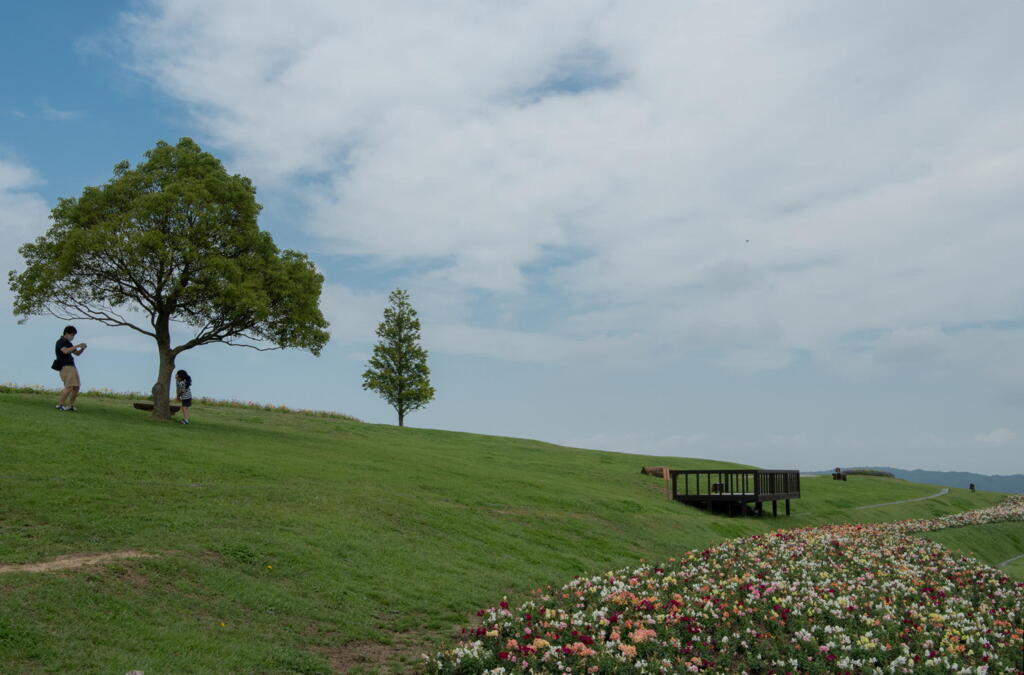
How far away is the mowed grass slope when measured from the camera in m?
11.5

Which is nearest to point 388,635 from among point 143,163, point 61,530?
point 61,530

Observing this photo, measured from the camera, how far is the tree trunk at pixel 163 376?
3525cm

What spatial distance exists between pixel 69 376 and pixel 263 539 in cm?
1988

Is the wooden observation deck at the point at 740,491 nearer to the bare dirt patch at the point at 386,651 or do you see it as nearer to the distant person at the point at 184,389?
the distant person at the point at 184,389

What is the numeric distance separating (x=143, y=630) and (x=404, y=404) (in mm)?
59710

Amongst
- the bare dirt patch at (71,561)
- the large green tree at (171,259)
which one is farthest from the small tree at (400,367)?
the bare dirt patch at (71,561)

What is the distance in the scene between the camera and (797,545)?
24.0 m

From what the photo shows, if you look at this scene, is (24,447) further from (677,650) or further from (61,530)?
(677,650)

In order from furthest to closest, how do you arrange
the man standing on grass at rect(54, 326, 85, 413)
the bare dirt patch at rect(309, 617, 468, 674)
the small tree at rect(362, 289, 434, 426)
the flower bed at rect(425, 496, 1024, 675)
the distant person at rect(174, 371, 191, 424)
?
1. the small tree at rect(362, 289, 434, 426)
2. the distant person at rect(174, 371, 191, 424)
3. the man standing on grass at rect(54, 326, 85, 413)
4. the bare dirt patch at rect(309, 617, 468, 674)
5. the flower bed at rect(425, 496, 1024, 675)

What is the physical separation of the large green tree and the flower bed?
2473cm

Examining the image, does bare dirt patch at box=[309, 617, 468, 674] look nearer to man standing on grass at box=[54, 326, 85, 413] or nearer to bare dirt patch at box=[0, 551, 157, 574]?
bare dirt patch at box=[0, 551, 157, 574]

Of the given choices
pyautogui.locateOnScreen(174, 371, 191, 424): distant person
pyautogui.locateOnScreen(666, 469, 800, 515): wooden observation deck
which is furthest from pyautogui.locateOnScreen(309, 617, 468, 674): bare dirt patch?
pyautogui.locateOnScreen(174, 371, 191, 424): distant person

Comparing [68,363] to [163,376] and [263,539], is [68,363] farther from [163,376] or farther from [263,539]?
[263,539]

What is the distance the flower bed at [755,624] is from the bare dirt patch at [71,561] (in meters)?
6.48
